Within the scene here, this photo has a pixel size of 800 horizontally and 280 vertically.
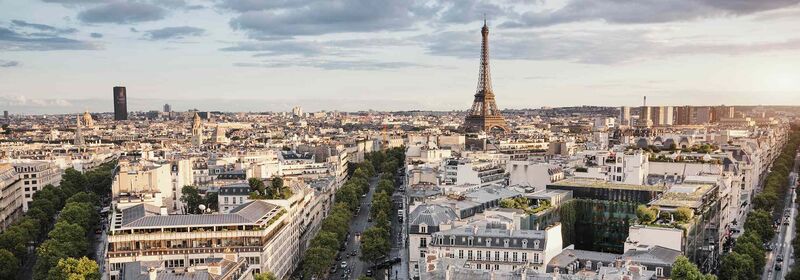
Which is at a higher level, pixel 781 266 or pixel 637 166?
pixel 637 166

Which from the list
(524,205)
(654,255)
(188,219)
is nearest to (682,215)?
(654,255)

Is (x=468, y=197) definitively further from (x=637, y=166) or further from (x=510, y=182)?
(x=637, y=166)

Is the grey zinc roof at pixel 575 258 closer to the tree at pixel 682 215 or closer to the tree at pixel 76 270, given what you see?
the tree at pixel 682 215

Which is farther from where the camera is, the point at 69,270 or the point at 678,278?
the point at 69,270

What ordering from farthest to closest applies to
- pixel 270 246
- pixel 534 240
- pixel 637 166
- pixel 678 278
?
1. pixel 637 166
2. pixel 270 246
3. pixel 534 240
4. pixel 678 278

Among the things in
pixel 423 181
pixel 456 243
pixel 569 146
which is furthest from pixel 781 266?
pixel 569 146

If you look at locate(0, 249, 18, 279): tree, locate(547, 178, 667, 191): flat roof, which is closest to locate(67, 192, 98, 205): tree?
locate(0, 249, 18, 279): tree

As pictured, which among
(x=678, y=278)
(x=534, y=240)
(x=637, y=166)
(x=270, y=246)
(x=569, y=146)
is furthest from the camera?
(x=569, y=146)

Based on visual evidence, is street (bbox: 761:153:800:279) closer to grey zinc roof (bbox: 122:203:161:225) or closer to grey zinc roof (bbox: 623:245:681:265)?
grey zinc roof (bbox: 623:245:681:265)
